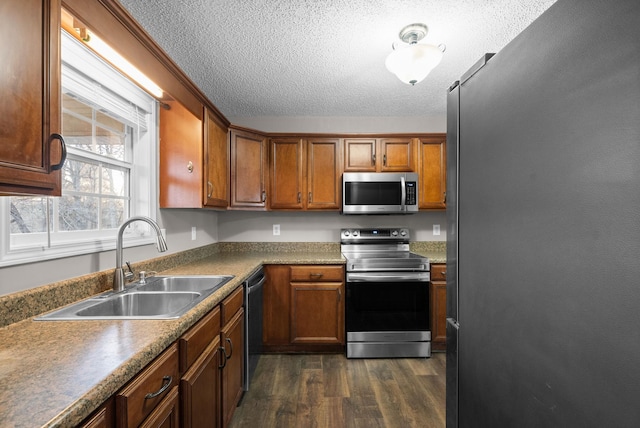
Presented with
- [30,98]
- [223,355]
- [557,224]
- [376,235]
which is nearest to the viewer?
[557,224]

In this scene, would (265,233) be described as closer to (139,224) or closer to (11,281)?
(139,224)

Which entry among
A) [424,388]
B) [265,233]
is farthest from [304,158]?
[424,388]

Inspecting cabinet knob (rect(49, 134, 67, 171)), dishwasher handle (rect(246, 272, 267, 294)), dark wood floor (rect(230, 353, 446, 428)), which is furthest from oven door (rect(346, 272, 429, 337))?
cabinet knob (rect(49, 134, 67, 171))

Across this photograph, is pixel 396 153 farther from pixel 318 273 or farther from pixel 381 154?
pixel 318 273

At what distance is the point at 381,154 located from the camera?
310 cm

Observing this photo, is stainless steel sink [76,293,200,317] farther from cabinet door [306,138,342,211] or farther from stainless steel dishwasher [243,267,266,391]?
cabinet door [306,138,342,211]

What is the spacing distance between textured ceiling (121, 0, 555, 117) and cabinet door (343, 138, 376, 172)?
0.41 m

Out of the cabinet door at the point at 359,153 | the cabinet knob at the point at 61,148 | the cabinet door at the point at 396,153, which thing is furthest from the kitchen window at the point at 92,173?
the cabinet door at the point at 396,153

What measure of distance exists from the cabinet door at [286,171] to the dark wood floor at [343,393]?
144 centimetres

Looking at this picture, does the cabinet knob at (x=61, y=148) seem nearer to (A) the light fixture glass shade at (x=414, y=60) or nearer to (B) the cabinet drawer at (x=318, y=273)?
(A) the light fixture glass shade at (x=414, y=60)

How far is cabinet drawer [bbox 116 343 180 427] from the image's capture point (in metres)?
0.79

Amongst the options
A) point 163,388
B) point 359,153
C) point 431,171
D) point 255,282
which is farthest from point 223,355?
point 431,171

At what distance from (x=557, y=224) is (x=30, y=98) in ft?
4.04

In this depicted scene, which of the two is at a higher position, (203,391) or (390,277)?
(390,277)
